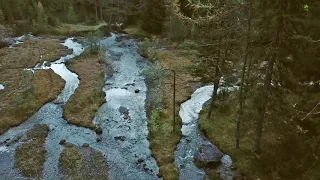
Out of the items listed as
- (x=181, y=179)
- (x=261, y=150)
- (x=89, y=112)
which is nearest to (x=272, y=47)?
(x=261, y=150)

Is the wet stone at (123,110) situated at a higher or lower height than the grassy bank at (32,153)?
higher

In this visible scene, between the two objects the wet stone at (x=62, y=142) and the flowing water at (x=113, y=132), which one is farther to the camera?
the wet stone at (x=62, y=142)

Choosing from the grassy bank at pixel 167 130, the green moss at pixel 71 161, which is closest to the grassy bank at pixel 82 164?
the green moss at pixel 71 161

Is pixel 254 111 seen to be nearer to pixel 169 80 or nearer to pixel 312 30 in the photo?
pixel 312 30

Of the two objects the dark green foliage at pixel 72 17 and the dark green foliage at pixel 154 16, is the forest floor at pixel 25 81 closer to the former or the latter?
the dark green foliage at pixel 72 17

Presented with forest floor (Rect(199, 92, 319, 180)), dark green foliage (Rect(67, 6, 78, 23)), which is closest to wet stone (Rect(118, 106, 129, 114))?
forest floor (Rect(199, 92, 319, 180))

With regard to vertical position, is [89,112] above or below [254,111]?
below

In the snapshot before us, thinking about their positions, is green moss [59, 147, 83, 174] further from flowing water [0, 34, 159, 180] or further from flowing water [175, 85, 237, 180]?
flowing water [175, 85, 237, 180]
